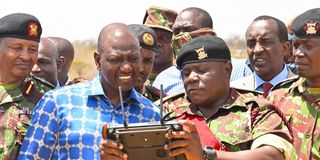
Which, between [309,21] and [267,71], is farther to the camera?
[267,71]

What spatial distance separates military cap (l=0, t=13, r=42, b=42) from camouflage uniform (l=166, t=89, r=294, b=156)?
1.41 m

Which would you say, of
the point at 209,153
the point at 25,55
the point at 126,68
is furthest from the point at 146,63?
the point at 209,153

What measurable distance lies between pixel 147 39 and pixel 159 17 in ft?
7.89

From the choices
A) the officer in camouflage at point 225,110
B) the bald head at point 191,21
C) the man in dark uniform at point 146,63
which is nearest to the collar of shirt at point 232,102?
the officer in camouflage at point 225,110

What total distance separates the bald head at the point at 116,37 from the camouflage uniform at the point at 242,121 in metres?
0.68

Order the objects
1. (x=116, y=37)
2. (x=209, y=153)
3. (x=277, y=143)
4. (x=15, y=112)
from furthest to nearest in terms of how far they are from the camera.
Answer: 1. (x=15, y=112)
2. (x=116, y=37)
3. (x=277, y=143)
4. (x=209, y=153)

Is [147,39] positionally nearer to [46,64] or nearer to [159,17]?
[46,64]

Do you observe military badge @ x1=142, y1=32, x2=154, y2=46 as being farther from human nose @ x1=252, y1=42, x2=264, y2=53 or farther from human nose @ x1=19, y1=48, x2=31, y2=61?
human nose @ x1=19, y1=48, x2=31, y2=61

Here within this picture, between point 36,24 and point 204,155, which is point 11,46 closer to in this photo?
point 36,24

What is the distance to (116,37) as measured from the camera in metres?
6.70

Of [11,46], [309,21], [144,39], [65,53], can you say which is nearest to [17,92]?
[11,46]

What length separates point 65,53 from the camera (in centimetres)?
1092

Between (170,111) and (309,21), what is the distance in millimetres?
1577

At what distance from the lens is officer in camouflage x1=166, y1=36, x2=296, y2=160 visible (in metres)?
6.47
